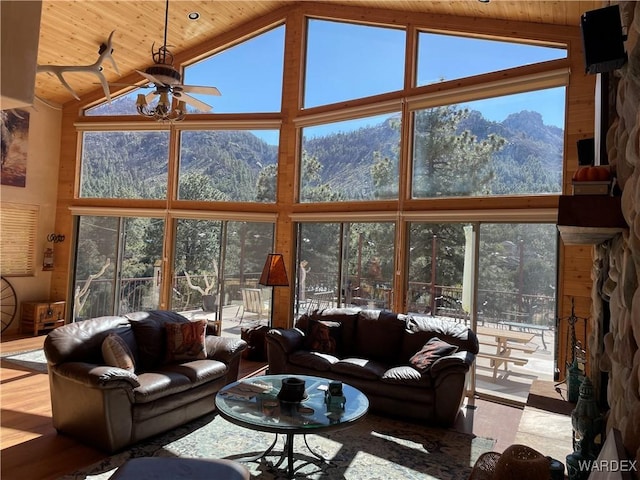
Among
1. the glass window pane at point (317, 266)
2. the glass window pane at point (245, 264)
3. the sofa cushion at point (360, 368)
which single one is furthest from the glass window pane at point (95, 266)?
the sofa cushion at point (360, 368)

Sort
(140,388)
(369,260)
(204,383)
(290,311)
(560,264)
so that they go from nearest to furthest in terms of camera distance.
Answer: (140,388) < (204,383) < (560,264) < (369,260) < (290,311)

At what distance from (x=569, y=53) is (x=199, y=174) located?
5955 mm

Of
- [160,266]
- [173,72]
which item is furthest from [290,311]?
[173,72]

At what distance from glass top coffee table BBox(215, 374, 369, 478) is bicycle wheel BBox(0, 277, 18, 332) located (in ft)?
20.8

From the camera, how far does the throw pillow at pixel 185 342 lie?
4277mm

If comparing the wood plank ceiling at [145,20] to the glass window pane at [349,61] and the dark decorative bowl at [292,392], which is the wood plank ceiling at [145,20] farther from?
the dark decorative bowl at [292,392]

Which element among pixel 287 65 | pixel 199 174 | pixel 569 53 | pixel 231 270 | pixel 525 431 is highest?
pixel 287 65

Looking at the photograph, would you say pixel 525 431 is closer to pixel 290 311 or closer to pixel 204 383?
pixel 204 383

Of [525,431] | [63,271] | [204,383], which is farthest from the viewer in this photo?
[63,271]

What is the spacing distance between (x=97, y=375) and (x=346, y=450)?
6.86 feet

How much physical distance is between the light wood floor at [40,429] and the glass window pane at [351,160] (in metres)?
3.02

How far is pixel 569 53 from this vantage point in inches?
197

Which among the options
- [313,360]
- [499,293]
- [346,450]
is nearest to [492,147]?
[499,293]

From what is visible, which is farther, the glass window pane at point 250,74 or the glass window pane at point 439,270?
the glass window pane at point 250,74
